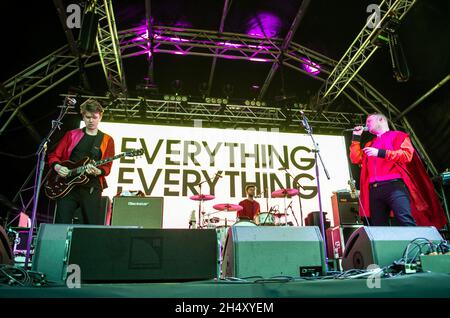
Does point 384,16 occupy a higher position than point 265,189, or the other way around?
point 384,16

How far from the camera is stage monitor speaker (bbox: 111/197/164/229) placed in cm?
499

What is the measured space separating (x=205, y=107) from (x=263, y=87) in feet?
4.87

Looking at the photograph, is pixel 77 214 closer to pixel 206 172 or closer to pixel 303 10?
pixel 206 172

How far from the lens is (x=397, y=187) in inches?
126

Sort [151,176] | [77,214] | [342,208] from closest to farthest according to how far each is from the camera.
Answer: [77,214]
[342,208]
[151,176]

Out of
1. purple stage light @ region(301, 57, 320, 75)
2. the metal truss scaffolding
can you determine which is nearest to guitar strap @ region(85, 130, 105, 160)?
the metal truss scaffolding

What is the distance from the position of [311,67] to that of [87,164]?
5.96 m

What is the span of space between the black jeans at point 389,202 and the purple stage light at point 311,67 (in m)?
4.89

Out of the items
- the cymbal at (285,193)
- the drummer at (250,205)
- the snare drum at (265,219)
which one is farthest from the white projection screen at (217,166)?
the snare drum at (265,219)

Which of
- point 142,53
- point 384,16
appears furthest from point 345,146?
point 142,53

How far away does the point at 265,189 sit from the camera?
297 inches

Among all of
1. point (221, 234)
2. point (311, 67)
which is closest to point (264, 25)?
point (311, 67)

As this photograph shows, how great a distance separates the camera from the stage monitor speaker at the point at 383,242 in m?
2.25

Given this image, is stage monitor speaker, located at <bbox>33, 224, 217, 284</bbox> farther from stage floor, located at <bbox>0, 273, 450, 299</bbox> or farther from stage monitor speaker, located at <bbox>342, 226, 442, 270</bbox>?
stage monitor speaker, located at <bbox>342, 226, 442, 270</bbox>
